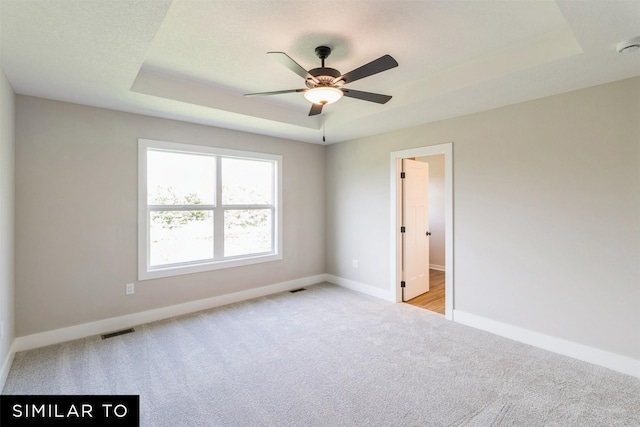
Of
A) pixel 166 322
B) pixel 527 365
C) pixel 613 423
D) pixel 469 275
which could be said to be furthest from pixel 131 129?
pixel 613 423

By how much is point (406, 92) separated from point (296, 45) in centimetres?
134

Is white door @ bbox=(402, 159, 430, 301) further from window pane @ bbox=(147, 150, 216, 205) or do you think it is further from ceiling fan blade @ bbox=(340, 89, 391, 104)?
window pane @ bbox=(147, 150, 216, 205)

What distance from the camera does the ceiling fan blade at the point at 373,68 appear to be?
197 centimetres

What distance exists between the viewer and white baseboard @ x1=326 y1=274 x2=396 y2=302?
4.42m

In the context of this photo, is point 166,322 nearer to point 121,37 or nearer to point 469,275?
point 121,37

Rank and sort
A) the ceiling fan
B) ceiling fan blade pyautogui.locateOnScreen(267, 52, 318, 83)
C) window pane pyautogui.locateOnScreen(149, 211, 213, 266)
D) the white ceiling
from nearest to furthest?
1. the white ceiling
2. ceiling fan blade pyautogui.locateOnScreen(267, 52, 318, 83)
3. the ceiling fan
4. window pane pyautogui.locateOnScreen(149, 211, 213, 266)

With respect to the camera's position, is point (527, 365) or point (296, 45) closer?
point (296, 45)

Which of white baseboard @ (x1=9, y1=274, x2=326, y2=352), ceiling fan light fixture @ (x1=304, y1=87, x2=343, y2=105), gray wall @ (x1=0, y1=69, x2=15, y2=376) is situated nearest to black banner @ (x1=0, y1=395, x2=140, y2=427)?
gray wall @ (x1=0, y1=69, x2=15, y2=376)

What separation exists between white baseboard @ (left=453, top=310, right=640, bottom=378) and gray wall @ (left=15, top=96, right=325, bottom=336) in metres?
3.41

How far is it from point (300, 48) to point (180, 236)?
2.76 metres

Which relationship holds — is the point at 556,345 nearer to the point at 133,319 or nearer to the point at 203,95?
the point at 203,95

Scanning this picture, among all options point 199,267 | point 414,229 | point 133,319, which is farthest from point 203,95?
point 414,229

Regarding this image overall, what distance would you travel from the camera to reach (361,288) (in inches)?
189

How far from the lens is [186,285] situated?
153 inches
